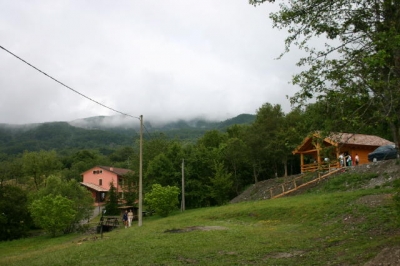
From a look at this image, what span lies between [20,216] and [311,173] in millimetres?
31533

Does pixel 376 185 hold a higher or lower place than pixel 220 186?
higher

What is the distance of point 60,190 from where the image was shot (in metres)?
38.6

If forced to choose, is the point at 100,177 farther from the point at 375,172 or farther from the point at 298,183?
the point at 375,172

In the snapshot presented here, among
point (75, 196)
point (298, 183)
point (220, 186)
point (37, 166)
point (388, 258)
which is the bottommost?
point (75, 196)

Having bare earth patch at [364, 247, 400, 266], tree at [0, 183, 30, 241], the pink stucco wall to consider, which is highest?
the pink stucco wall

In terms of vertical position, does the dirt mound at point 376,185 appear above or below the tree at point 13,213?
above

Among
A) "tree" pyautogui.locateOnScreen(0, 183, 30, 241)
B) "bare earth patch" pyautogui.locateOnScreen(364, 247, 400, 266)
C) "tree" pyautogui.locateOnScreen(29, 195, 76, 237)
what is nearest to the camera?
"bare earth patch" pyautogui.locateOnScreen(364, 247, 400, 266)

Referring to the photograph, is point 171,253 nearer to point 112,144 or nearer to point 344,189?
point 344,189

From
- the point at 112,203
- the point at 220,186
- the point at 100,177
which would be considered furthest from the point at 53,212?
the point at 100,177

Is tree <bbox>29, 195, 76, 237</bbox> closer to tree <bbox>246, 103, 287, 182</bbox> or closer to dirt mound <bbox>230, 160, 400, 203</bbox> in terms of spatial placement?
dirt mound <bbox>230, 160, 400, 203</bbox>

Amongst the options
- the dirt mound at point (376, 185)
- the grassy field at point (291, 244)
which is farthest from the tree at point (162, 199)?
the grassy field at point (291, 244)

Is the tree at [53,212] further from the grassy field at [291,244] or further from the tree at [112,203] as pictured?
the grassy field at [291,244]

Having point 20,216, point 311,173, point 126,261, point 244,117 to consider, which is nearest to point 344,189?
point 311,173

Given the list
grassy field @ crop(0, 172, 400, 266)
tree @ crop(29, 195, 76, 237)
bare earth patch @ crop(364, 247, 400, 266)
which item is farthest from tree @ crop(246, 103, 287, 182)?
bare earth patch @ crop(364, 247, 400, 266)
